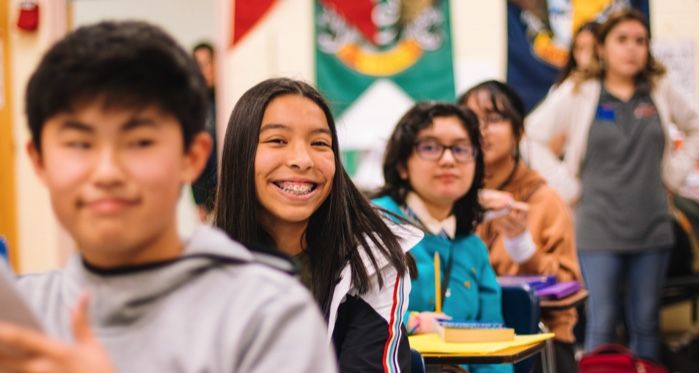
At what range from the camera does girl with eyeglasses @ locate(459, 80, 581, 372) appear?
3.35 meters

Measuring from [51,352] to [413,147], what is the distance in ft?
7.40

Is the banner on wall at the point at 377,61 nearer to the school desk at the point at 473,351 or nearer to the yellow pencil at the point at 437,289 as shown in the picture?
the yellow pencil at the point at 437,289

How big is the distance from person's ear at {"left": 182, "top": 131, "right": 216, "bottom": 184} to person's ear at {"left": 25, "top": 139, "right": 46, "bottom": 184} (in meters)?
0.15

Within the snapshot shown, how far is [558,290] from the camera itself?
3188 mm

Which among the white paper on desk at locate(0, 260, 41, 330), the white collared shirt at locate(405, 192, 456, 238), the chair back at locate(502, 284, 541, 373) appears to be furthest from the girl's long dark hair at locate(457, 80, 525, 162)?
the white paper on desk at locate(0, 260, 41, 330)

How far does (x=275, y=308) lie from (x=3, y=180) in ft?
20.7

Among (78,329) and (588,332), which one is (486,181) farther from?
(78,329)

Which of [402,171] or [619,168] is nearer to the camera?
[402,171]

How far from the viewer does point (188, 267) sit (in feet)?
3.48

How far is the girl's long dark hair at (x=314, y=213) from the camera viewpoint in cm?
203

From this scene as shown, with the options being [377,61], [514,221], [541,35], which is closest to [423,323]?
[514,221]

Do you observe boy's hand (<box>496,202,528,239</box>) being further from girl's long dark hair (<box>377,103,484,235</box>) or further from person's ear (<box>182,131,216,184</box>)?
person's ear (<box>182,131,216,184</box>)

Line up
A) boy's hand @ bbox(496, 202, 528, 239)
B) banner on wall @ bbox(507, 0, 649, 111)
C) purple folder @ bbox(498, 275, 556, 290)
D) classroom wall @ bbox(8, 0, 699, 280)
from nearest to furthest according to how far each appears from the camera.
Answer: purple folder @ bbox(498, 275, 556, 290)
boy's hand @ bbox(496, 202, 528, 239)
banner on wall @ bbox(507, 0, 649, 111)
classroom wall @ bbox(8, 0, 699, 280)

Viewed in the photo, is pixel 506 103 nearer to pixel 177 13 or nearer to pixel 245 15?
pixel 245 15
